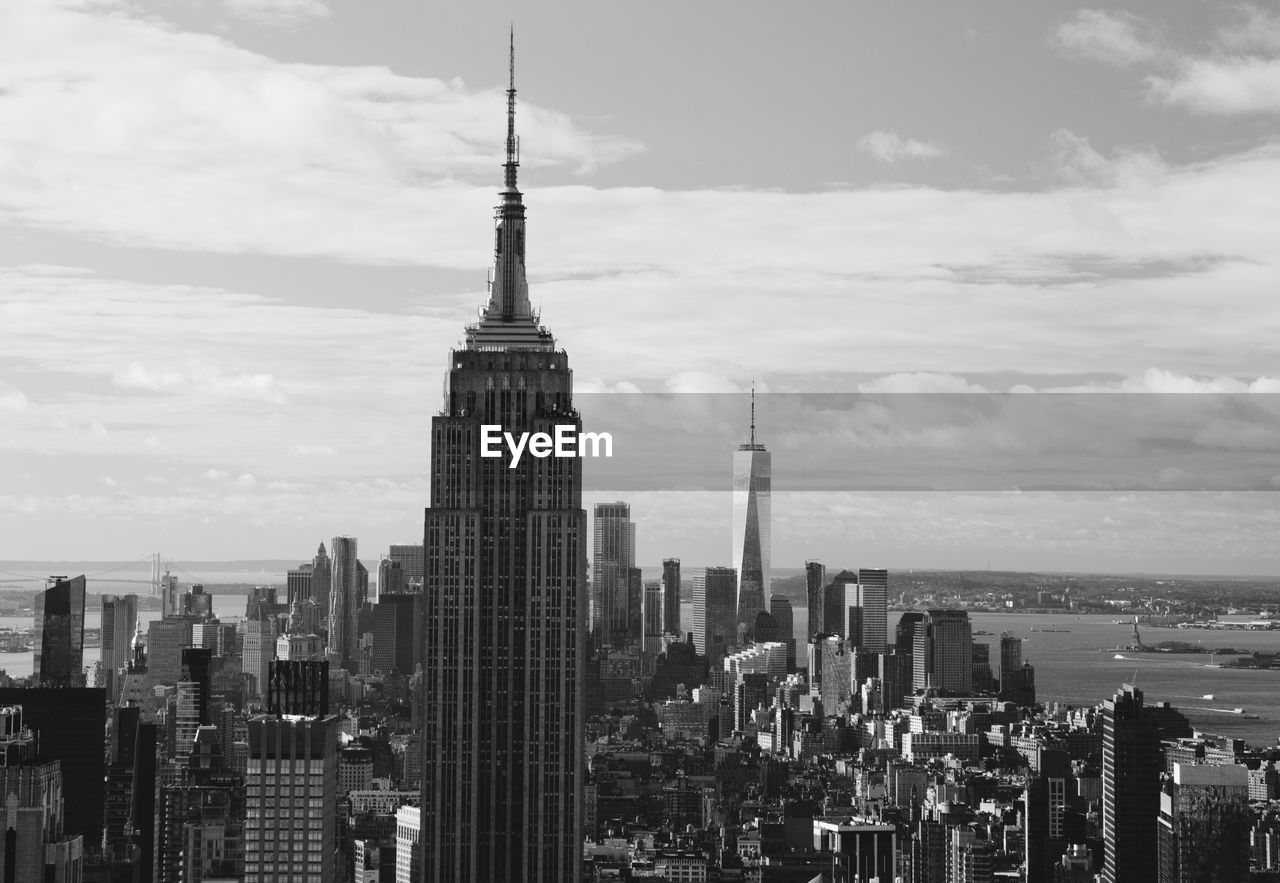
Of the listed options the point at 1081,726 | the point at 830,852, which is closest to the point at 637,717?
the point at 830,852

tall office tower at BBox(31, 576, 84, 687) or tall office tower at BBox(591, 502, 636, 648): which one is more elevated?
tall office tower at BBox(591, 502, 636, 648)

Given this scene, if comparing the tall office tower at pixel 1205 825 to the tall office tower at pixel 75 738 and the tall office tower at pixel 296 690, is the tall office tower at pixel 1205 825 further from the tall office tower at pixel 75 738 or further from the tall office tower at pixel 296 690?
the tall office tower at pixel 75 738

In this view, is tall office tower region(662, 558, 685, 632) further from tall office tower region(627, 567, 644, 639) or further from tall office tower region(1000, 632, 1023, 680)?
tall office tower region(1000, 632, 1023, 680)

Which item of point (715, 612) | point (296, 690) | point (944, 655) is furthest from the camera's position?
point (944, 655)

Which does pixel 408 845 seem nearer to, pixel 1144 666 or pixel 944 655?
pixel 1144 666

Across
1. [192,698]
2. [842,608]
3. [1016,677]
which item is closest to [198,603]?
[192,698]

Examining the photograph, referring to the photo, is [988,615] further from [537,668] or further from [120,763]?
[120,763]

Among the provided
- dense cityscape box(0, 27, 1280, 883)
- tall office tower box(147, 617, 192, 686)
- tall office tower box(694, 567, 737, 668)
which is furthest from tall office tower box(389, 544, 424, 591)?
tall office tower box(147, 617, 192, 686)
